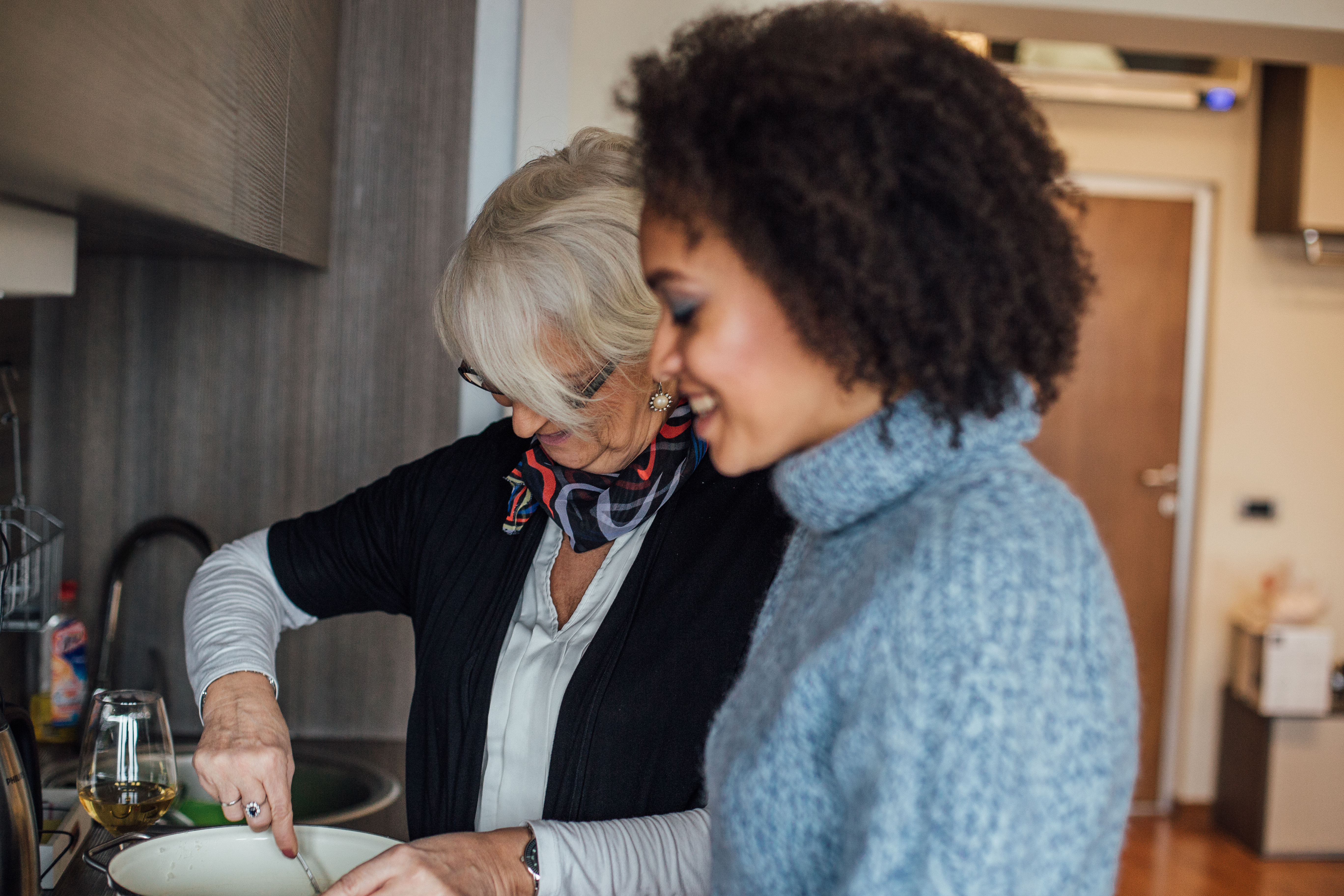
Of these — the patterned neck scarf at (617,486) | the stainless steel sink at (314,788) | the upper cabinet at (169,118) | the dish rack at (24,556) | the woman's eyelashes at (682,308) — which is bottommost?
the stainless steel sink at (314,788)

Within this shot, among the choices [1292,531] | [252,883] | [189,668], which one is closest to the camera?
[252,883]

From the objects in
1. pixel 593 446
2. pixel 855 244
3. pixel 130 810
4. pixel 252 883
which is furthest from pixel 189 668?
pixel 855 244

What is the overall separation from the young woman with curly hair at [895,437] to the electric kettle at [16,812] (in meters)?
0.69

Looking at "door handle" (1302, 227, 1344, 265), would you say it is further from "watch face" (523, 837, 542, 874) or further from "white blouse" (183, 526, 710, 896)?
"watch face" (523, 837, 542, 874)

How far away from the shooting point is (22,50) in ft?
2.38

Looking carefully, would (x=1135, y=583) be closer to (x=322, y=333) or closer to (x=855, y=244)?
(x=322, y=333)

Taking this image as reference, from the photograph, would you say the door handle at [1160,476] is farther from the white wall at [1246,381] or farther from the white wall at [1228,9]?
the white wall at [1228,9]

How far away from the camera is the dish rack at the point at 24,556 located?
55.8 inches

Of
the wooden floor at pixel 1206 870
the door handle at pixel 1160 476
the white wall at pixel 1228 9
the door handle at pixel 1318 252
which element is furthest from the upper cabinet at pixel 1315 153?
the wooden floor at pixel 1206 870

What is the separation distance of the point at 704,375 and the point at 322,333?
1.35 meters

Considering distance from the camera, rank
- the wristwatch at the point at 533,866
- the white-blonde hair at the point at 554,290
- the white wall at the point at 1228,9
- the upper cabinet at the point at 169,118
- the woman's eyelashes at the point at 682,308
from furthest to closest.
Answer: the white wall at the point at 1228,9
the white-blonde hair at the point at 554,290
the wristwatch at the point at 533,866
the upper cabinet at the point at 169,118
the woman's eyelashes at the point at 682,308

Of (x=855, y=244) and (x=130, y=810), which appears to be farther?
(x=130, y=810)

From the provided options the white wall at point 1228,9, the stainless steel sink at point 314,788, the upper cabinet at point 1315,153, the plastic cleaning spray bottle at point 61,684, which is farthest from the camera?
the upper cabinet at point 1315,153

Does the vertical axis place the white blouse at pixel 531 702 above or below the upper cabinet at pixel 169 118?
below
